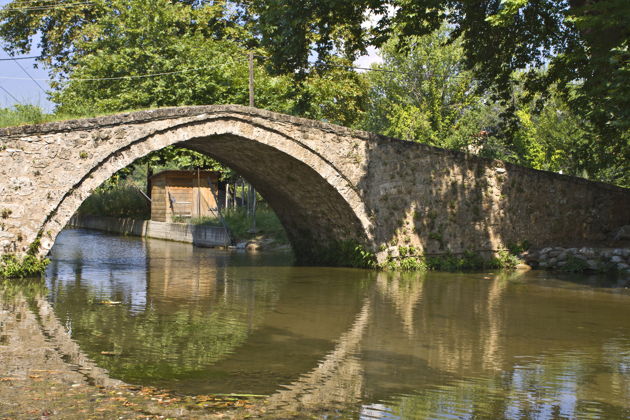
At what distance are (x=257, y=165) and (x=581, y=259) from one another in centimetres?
718

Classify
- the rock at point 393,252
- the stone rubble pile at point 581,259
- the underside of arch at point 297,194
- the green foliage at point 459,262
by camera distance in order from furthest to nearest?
the stone rubble pile at point 581,259 < the green foliage at point 459,262 < the rock at point 393,252 < the underside of arch at point 297,194

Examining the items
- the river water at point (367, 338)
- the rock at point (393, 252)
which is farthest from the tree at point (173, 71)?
the river water at point (367, 338)

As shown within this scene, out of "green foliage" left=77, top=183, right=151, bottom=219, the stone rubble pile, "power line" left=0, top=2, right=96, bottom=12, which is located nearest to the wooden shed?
"green foliage" left=77, top=183, right=151, bottom=219

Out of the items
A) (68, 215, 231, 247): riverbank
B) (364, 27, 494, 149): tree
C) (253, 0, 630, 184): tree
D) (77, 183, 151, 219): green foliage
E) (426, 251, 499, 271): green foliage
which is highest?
(364, 27, 494, 149): tree

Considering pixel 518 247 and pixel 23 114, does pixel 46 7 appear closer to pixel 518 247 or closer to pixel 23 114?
pixel 23 114

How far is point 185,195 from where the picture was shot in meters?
25.4

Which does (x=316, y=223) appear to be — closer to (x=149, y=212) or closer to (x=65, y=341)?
(x=65, y=341)

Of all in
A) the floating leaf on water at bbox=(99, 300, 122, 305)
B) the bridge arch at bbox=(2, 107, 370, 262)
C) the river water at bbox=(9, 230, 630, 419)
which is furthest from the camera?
the bridge arch at bbox=(2, 107, 370, 262)

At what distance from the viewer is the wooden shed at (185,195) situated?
25219mm

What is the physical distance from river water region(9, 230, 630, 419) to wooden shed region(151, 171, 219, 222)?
35.1ft

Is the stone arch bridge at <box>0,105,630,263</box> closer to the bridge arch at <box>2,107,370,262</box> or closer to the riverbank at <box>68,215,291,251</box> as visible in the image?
the bridge arch at <box>2,107,370,262</box>

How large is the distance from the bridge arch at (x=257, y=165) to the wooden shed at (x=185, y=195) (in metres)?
8.33

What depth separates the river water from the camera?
18.4 ft

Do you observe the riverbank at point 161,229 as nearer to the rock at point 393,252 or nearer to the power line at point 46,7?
the rock at point 393,252
